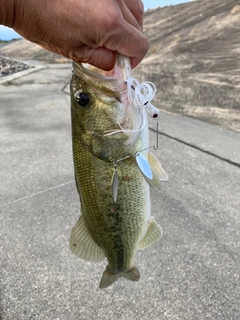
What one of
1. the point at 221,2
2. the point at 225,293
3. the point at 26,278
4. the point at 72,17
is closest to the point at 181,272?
the point at 225,293

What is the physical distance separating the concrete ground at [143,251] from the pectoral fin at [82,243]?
79 cm

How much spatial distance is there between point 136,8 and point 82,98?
1.44 ft

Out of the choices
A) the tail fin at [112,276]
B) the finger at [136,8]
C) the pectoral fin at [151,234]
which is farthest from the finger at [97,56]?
the tail fin at [112,276]

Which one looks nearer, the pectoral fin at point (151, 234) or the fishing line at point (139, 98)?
the fishing line at point (139, 98)

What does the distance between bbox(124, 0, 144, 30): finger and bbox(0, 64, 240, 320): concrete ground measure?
1829 millimetres

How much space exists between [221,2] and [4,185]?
1262cm

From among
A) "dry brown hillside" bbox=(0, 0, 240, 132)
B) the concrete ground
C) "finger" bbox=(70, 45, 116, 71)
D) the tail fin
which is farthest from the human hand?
"dry brown hillside" bbox=(0, 0, 240, 132)

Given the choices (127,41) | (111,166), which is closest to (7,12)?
(127,41)

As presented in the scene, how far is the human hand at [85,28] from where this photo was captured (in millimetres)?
1221

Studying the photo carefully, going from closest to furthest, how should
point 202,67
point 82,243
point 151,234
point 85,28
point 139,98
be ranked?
point 85,28 < point 139,98 < point 82,243 < point 151,234 < point 202,67

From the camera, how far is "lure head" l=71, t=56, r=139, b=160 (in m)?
1.40

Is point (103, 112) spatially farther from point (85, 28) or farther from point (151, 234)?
point (151, 234)

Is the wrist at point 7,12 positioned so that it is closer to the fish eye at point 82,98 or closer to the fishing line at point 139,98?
the fish eye at point 82,98

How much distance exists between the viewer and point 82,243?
1726 mm
